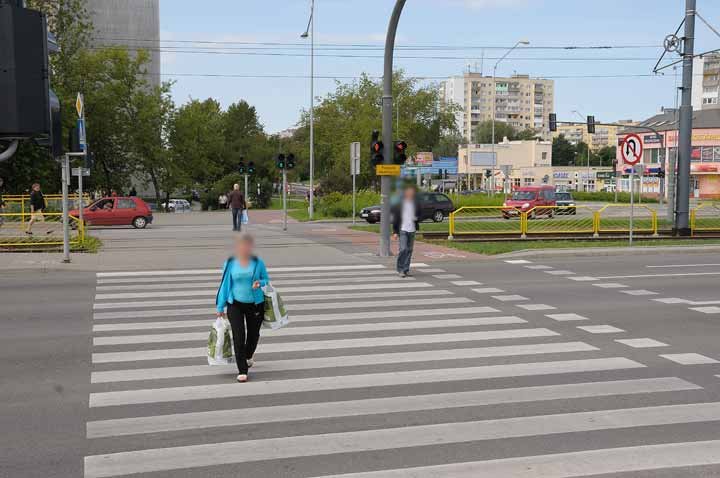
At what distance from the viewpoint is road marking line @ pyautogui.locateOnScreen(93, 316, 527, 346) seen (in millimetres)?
9727

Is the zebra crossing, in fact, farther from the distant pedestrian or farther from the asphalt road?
the distant pedestrian

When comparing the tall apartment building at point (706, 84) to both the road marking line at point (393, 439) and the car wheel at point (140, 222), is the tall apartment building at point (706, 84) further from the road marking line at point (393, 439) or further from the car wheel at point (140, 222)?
the road marking line at point (393, 439)

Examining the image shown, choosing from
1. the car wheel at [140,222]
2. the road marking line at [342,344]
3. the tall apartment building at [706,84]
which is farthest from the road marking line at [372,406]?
the tall apartment building at [706,84]

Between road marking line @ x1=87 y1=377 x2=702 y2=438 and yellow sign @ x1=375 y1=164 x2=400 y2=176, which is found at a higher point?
yellow sign @ x1=375 y1=164 x2=400 y2=176

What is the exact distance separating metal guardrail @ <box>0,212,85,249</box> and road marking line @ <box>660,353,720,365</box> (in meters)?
16.4

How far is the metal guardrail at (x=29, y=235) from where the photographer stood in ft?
69.2

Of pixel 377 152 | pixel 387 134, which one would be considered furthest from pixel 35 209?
pixel 387 134

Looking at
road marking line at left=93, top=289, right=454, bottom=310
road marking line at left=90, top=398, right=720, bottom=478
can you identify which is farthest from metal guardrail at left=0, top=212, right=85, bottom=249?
road marking line at left=90, top=398, right=720, bottom=478

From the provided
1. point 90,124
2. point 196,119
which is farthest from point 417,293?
point 196,119

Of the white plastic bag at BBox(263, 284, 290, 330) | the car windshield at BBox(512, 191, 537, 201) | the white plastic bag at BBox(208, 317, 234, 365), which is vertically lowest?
the white plastic bag at BBox(208, 317, 234, 365)

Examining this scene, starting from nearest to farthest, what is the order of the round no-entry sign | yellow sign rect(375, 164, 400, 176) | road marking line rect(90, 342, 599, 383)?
road marking line rect(90, 342, 599, 383)
yellow sign rect(375, 164, 400, 176)
the round no-entry sign

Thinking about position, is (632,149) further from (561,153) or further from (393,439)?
(561,153)

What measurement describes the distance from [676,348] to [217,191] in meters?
64.1

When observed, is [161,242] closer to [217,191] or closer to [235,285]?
[235,285]
